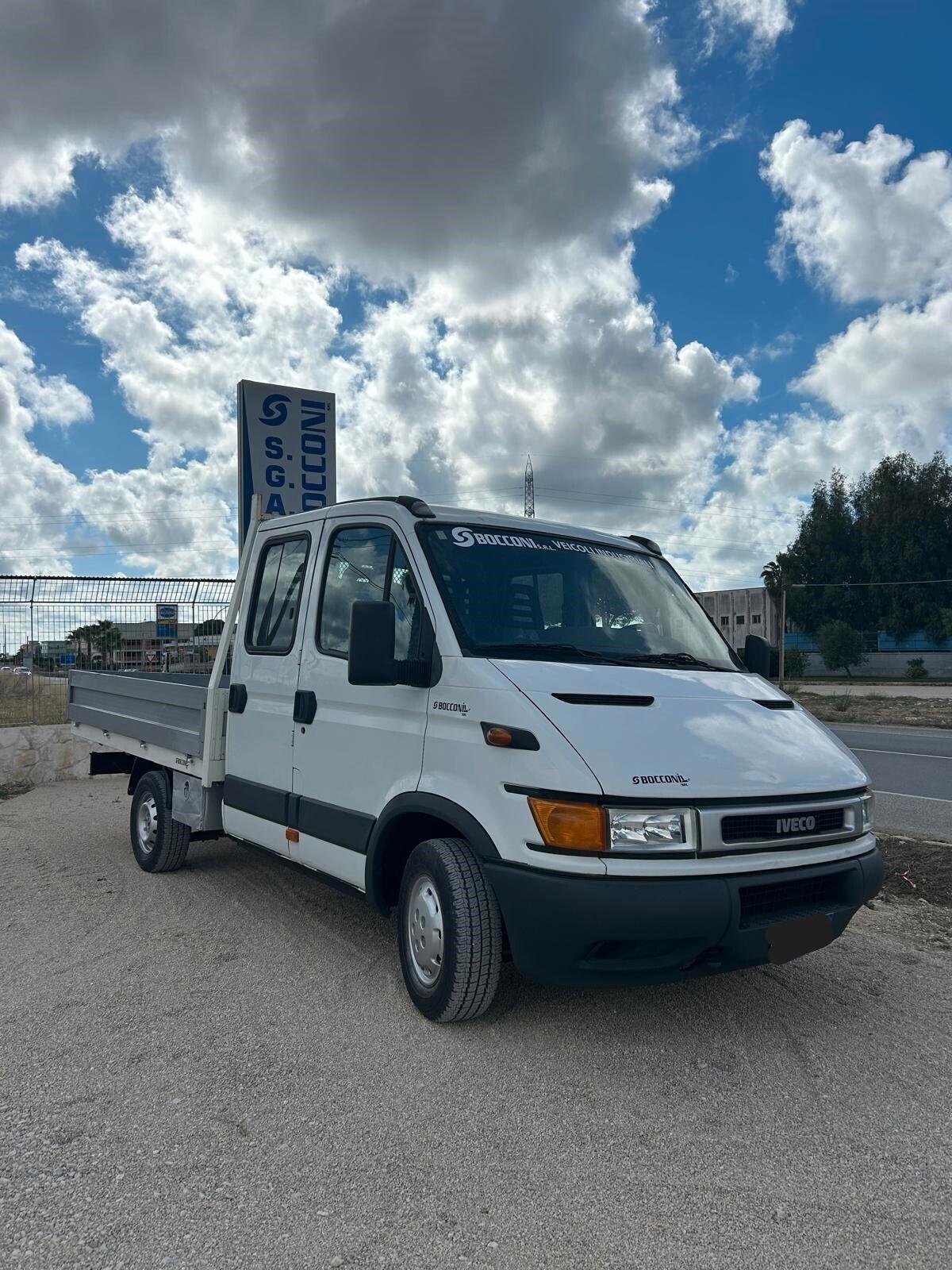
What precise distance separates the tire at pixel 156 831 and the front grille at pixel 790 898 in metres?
4.28

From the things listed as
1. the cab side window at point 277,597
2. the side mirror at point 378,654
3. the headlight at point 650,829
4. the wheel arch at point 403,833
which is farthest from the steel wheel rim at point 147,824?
the headlight at point 650,829

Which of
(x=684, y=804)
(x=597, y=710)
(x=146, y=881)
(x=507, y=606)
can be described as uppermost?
(x=507, y=606)

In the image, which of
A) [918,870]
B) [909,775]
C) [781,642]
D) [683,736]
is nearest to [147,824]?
[683,736]

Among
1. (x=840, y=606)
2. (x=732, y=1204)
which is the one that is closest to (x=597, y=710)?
(x=732, y=1204)

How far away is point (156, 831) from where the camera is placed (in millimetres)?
6855

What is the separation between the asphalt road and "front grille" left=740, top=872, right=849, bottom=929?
4877mm

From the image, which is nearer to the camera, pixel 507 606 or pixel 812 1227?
pixel 812 1227

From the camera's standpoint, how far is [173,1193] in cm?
282

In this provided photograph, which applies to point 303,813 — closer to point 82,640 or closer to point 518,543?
point 518,543

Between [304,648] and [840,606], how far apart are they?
5945cm

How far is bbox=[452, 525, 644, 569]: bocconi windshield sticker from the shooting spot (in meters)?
4.54

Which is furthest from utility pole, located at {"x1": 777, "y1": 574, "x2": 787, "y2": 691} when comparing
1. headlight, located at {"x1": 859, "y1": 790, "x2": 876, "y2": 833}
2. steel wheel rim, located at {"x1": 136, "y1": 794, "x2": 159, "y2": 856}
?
steel wheel rim, located at {"x1": 136, "y1": 794, "x2": 159, "y2": 856}

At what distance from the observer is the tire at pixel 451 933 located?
3.74 metres

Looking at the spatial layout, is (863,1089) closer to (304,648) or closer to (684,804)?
(684,804)
